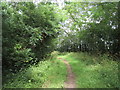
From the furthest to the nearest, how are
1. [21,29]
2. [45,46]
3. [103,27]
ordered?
[45,46] < [103,27] < [21,29]

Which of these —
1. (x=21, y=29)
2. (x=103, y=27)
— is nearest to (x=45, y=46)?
(x=21, y=29)

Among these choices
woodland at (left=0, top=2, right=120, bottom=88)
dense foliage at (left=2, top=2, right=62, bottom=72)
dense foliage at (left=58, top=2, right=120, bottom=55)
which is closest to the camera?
woodland at (left=0, top=2, right=120, bottom=88)

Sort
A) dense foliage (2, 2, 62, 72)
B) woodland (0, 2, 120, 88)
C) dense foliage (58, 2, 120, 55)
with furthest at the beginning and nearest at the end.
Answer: dense foliage (58, 2, 120, 55) < dense foliage (2, 2, 62, 72) < woodland (0, 2, 120, 88)

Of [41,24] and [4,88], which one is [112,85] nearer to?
[4,88]

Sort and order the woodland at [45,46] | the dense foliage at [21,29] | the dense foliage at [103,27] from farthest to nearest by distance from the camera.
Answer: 1. the dense foliage at [103,27]
2. the dense foliage at [21,29]
3. the woodland at [45,46]

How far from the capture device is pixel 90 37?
10805 mm

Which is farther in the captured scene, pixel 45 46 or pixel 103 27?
pixel 45 46

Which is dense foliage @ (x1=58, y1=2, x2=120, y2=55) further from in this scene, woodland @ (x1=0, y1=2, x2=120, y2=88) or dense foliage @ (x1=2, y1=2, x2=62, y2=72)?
dense foliage @ (x1=2, y1=2, x2=62, y2=72)

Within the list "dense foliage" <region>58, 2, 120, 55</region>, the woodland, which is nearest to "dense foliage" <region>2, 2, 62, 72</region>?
the woodland

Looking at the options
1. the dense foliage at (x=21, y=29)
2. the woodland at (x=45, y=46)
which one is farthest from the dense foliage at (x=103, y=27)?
the dense foliage at (x=21, y=29)

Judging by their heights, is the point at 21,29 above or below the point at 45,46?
above

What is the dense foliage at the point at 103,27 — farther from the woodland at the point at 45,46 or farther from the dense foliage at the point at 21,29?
the dense foliage at the point at 21,29

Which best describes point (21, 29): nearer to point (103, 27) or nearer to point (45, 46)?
point (45, 46)

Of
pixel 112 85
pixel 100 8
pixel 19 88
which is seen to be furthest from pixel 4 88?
pixel 100 8
